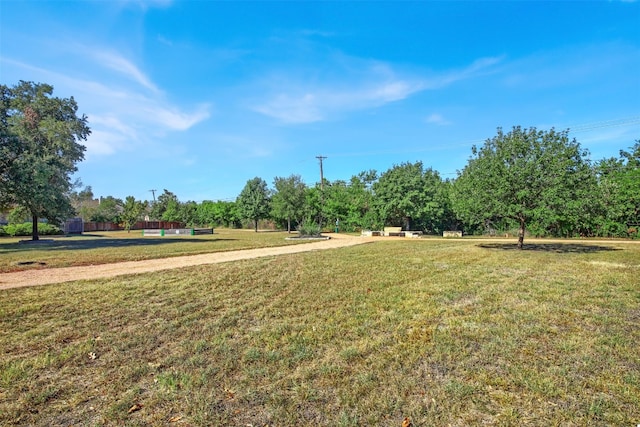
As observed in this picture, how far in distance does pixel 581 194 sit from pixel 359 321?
11.5 meters

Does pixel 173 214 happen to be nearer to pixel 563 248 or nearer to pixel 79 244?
pixel 79 244

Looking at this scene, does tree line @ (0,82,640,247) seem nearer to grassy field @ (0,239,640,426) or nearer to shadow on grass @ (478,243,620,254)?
shadow on grass @ (478,243,620,254)

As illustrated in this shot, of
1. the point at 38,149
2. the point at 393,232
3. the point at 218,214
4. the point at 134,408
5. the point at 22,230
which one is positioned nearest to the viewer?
the point at 134,408

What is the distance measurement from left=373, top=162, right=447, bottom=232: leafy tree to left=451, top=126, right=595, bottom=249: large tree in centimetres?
1418

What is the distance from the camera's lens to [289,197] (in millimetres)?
32906

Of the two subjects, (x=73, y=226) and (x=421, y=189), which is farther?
(x=73, y=226)

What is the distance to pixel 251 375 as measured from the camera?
2.97m

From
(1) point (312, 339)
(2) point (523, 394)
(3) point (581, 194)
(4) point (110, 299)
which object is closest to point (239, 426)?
(1) point (312, 339)

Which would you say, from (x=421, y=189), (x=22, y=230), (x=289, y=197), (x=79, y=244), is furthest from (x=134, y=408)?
(x=22, y=230)

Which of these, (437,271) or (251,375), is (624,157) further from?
(251,375)

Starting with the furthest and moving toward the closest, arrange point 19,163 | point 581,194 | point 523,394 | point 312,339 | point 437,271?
point 19,163, point 581,194, point 437,271, point 312,339, point 523,394

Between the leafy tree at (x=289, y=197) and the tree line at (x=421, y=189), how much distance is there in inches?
4.2

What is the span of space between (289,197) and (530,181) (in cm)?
2356

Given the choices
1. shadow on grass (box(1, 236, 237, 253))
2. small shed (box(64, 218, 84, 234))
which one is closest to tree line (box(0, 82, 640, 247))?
shadow on grass (box(1, 236, 237, 253))
